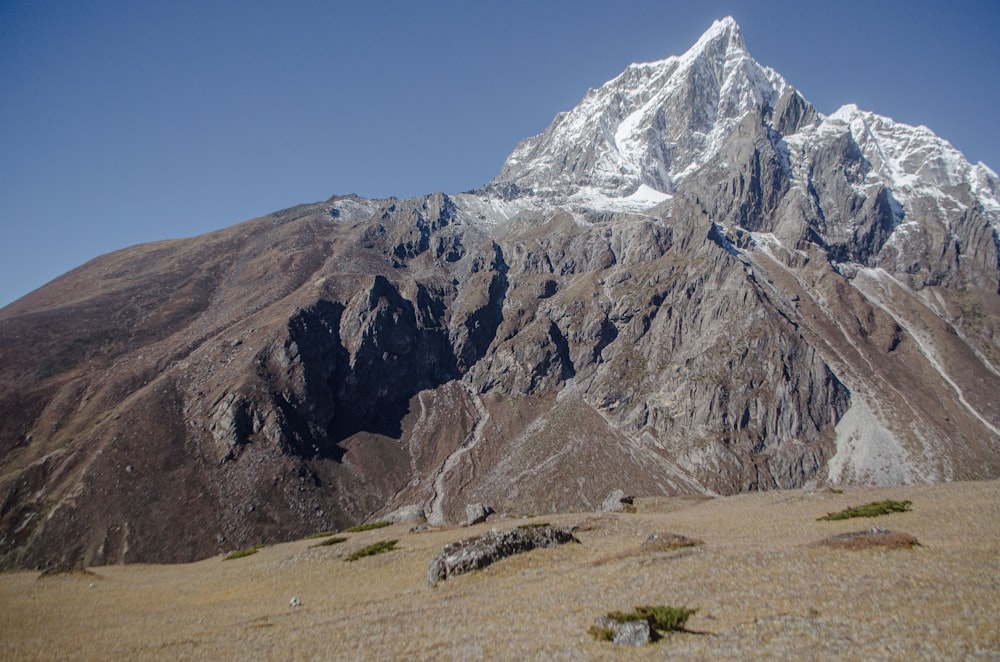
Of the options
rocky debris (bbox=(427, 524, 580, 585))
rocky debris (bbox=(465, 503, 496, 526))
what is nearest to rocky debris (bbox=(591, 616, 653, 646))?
rocky debris (bbox=(427, 524, 580, 585))

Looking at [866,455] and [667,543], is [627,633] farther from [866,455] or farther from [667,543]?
[866,455]

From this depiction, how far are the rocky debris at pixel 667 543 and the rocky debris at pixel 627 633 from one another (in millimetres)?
11840

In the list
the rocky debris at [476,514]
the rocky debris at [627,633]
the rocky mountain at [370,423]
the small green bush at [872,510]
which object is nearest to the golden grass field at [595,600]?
the rocky debris at [627,633]

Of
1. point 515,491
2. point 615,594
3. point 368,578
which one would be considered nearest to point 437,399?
point 515,491

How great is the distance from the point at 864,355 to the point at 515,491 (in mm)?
145011

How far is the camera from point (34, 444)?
128875 millimetres

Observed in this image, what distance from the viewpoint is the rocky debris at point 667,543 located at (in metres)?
26.7

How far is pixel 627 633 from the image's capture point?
14.9 meters

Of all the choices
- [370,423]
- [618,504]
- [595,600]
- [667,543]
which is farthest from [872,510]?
[370,423]

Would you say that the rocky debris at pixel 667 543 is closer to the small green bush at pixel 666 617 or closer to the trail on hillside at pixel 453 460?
the small green bush at pixel 666 617

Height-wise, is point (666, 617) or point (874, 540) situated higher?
point (666, 617)

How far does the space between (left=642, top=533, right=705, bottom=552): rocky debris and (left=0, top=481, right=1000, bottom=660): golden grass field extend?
995 millimetres

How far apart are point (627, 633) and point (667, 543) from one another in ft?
43.6

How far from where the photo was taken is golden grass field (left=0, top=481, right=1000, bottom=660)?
45.3 ft
